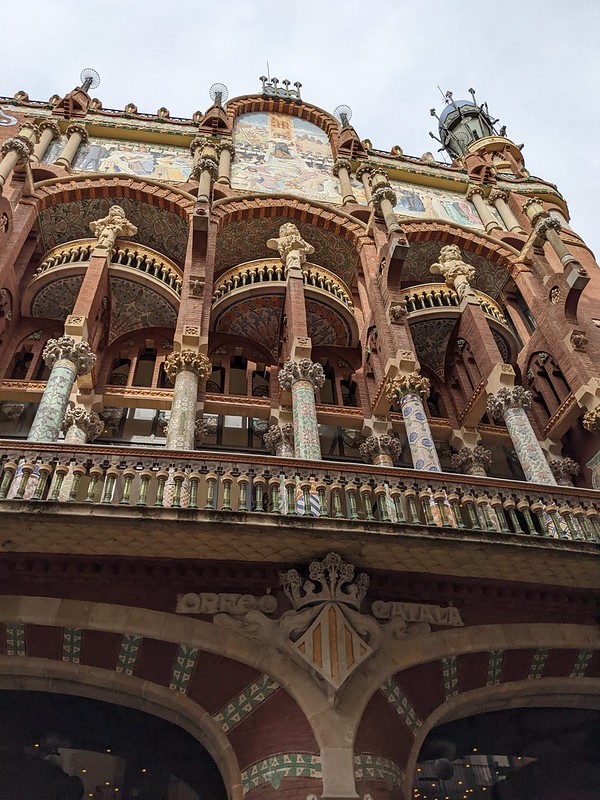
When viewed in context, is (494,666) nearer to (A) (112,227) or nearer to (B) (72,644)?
(B) (72,644)

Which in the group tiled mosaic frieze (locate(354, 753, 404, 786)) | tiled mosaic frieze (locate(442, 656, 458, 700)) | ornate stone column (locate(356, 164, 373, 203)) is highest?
ornate stone column (locate(356, 164, 373, 203))

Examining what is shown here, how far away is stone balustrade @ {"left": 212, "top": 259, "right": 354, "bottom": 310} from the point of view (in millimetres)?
14039

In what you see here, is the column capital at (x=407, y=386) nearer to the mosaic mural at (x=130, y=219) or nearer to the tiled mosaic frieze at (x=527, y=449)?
the tiled mosaic frieze at (x=527, y=449)

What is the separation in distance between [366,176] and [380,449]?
9.01m

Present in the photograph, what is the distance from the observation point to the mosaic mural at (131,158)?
16.3 m

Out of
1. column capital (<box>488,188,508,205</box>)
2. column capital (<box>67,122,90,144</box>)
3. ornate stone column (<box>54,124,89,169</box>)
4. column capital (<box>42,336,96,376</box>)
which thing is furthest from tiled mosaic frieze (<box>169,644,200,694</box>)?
column capital (<box>488,188,508,205</box>)

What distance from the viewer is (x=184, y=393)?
10.1 m

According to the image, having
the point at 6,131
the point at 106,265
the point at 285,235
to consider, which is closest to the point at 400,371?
the point at 285,235

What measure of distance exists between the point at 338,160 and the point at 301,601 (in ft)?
48.3

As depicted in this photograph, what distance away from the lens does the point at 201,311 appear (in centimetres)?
1137

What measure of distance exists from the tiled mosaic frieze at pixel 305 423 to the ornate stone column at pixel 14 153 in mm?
7418

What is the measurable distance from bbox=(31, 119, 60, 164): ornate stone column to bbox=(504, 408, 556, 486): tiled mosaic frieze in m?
12.5

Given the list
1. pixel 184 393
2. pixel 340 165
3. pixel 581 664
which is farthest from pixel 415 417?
pixel 340 165

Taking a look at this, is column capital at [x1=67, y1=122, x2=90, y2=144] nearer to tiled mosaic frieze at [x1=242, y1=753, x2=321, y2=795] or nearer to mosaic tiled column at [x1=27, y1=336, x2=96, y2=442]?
mosaic tiled column at [x1=27, y1=336, x2=96, y2=442]
